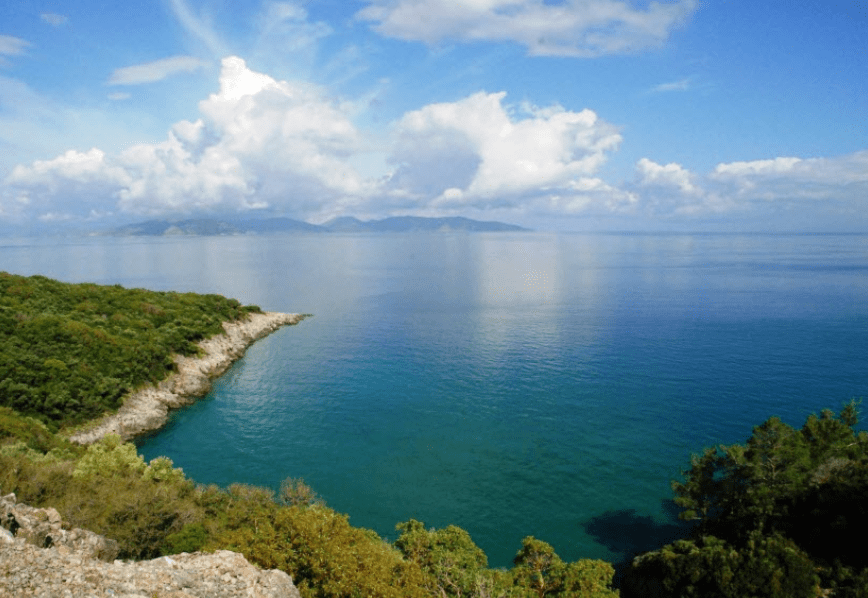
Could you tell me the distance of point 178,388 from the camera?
6538 cm

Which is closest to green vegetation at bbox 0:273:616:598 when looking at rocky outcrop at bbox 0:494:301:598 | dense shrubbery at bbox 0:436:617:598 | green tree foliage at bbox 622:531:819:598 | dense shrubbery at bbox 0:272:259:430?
dense shrubbery at bbox 0:436:617:598

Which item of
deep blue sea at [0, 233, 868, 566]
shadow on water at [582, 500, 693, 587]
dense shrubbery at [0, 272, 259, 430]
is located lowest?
shadow on water at [582, 500, 693, 587]

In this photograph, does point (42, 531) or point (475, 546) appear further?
point (475, 546)

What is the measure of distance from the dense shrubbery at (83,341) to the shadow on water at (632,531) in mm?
52851

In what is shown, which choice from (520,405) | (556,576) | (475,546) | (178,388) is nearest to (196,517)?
(475,546)

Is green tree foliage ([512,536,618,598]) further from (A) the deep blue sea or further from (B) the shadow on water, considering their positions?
(B) the shadow on water

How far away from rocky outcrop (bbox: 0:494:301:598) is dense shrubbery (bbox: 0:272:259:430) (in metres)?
38.9

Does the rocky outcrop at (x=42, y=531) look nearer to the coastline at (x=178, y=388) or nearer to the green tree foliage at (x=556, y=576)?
the green tree foliage at (x=556, y=576)

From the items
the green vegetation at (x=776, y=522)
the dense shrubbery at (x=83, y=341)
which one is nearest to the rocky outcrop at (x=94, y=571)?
the green vegetation at (x=776, y=522)

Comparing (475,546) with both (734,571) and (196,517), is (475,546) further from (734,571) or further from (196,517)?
(196,517)

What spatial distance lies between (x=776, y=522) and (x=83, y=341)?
74442mm

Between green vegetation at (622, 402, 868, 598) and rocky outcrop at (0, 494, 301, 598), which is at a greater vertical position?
rocky outcrop at (0, 494, 301, 598)

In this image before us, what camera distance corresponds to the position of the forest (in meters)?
21.9

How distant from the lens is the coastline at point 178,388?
53409 millimetres
